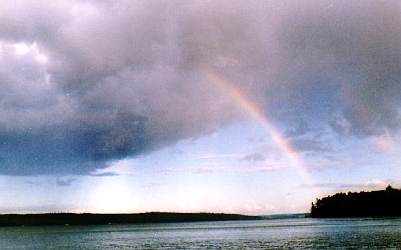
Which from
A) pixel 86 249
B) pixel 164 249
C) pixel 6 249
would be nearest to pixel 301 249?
pixel 164 249

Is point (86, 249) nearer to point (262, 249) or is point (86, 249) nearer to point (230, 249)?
point (230, 249)

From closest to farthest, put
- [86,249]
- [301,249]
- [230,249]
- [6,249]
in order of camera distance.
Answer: [301,249]
[230,249]
[86,249]
[6,249]

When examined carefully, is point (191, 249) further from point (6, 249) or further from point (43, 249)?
point (6, 249)

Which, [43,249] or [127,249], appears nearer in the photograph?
[127,249]

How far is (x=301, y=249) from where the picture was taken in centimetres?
6681

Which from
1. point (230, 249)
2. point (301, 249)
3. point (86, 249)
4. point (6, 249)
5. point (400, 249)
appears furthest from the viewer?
point (6, 249)

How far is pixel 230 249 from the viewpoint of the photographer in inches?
2923

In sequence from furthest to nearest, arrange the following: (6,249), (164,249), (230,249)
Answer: (6,249), (164,249), (230,249)

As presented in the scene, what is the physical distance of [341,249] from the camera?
2518 inches

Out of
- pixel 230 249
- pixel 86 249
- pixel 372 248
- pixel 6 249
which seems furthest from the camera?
pixel 6 249

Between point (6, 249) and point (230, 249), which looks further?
point (6, 249)

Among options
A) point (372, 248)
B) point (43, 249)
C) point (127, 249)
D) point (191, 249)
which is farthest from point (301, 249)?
point (43, 249)

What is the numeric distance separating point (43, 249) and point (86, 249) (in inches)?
475

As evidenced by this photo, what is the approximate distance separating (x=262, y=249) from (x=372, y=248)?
1692cm
